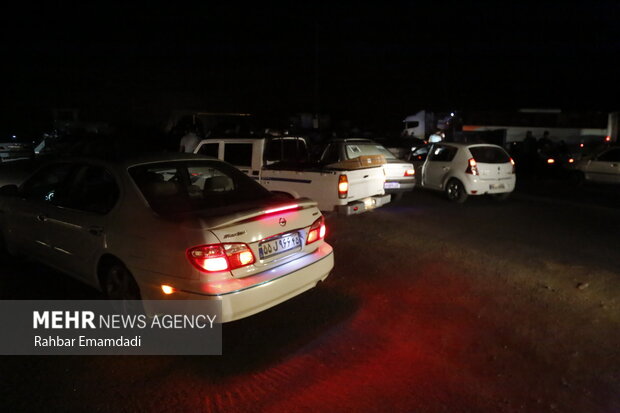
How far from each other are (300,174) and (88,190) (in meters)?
3.87

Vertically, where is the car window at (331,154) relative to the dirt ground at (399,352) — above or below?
above

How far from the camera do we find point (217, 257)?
12.2ft

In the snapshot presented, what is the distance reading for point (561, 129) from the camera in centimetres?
3044

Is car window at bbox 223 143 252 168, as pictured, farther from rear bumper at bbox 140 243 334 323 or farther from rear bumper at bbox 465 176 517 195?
rear bumper at bbox 465 176 517 195

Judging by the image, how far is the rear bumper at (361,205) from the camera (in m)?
7.78

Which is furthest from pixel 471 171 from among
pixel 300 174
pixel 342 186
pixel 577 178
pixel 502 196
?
pixel 577 178

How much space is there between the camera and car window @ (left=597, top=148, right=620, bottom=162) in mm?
12852

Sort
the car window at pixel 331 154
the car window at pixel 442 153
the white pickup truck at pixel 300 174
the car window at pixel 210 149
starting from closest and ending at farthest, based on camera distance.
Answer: the white pickup truck at pixel 300 174 < the car window at pixel 210 149 < the car window at pixel 331 154 < the car window at pixel 442 153

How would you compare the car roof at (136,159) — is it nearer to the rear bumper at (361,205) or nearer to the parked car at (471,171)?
the rear bumper at (361,205)

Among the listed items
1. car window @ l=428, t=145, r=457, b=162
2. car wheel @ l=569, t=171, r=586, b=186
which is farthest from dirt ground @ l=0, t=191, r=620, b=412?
car wheel @ l=569, t=171, r=586, b=186

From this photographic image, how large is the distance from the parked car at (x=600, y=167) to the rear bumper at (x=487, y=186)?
3993 mm

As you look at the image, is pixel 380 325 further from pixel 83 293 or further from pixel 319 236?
pixel 83 293

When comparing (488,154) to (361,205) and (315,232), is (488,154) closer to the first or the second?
(361,205)

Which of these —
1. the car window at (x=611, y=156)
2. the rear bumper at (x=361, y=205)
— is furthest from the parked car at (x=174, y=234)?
the car window at (x=611, y=156)
